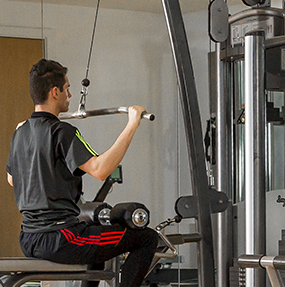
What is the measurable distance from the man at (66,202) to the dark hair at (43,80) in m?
0.11

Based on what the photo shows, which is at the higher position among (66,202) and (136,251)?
(66,202)

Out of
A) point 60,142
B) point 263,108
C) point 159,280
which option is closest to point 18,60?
point 159,280

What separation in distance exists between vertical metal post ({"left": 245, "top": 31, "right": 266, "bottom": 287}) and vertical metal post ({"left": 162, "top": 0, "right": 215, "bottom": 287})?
0.14m

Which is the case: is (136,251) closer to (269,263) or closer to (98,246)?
(98,246)

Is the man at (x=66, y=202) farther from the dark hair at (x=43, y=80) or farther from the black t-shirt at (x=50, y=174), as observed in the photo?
the dark hair at (x=43, y=80)

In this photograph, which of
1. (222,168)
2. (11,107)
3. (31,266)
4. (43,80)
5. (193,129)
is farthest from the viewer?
(11,107)

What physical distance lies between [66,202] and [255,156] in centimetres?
65

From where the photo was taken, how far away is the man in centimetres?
178

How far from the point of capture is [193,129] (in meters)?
1.56

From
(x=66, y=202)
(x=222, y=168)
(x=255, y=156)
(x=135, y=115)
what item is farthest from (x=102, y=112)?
(x=222, y=168)

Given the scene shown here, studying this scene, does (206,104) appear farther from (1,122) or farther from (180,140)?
(1,122)

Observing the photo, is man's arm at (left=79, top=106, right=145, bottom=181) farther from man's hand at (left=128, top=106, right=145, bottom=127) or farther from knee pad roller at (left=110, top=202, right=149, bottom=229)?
knee pad roller at (left=110, top=202, right=149, bottom=229)

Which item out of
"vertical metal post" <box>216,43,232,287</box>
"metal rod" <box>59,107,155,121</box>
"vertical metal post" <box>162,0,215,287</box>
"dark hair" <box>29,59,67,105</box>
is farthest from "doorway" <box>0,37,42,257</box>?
"vertical metal post" <box>162,0,215,287</box>

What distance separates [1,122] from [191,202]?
260 centimetres
